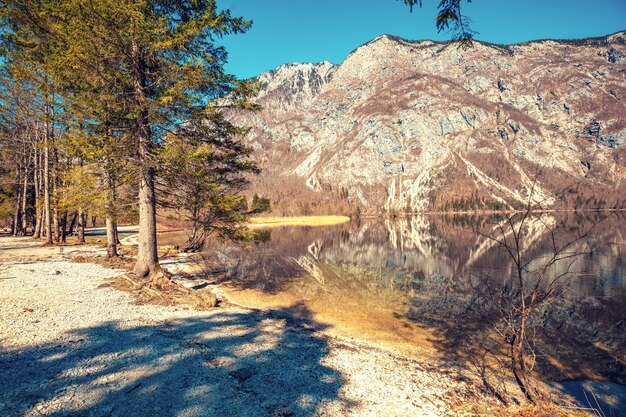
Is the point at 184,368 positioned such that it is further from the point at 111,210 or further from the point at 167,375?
the point at 111,210

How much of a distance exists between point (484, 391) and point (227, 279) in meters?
15.0

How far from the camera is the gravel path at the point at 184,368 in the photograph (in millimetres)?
5145

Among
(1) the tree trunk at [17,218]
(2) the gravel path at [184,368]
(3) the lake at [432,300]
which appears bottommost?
(3) the lake at [432,300]

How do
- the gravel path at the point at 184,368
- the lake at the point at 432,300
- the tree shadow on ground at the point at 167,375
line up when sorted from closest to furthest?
the tree shadow on ground at the point at 167,375
the gravel path at the point at 184,368
the lake at the point at 432,300

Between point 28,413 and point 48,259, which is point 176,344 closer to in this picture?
point 28,413

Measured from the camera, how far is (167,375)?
5.97m

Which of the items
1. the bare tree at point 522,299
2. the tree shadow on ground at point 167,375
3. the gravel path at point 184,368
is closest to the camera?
the tree shadow on ground at point 167,375

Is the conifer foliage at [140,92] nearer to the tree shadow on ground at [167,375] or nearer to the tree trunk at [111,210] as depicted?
the tree trunk at [111,210]

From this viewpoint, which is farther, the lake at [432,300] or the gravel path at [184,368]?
the lake at [432,300]

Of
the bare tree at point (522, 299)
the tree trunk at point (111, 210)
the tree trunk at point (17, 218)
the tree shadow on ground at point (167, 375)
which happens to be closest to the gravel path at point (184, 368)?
the tree shadow on ground at point (167, 375)

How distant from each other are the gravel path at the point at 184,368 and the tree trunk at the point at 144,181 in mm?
2569

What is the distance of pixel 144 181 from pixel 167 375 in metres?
8.62

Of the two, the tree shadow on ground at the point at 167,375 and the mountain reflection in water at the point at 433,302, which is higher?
the tree shadow on ground at the point at 167,375

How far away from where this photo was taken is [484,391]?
7.05 meters
